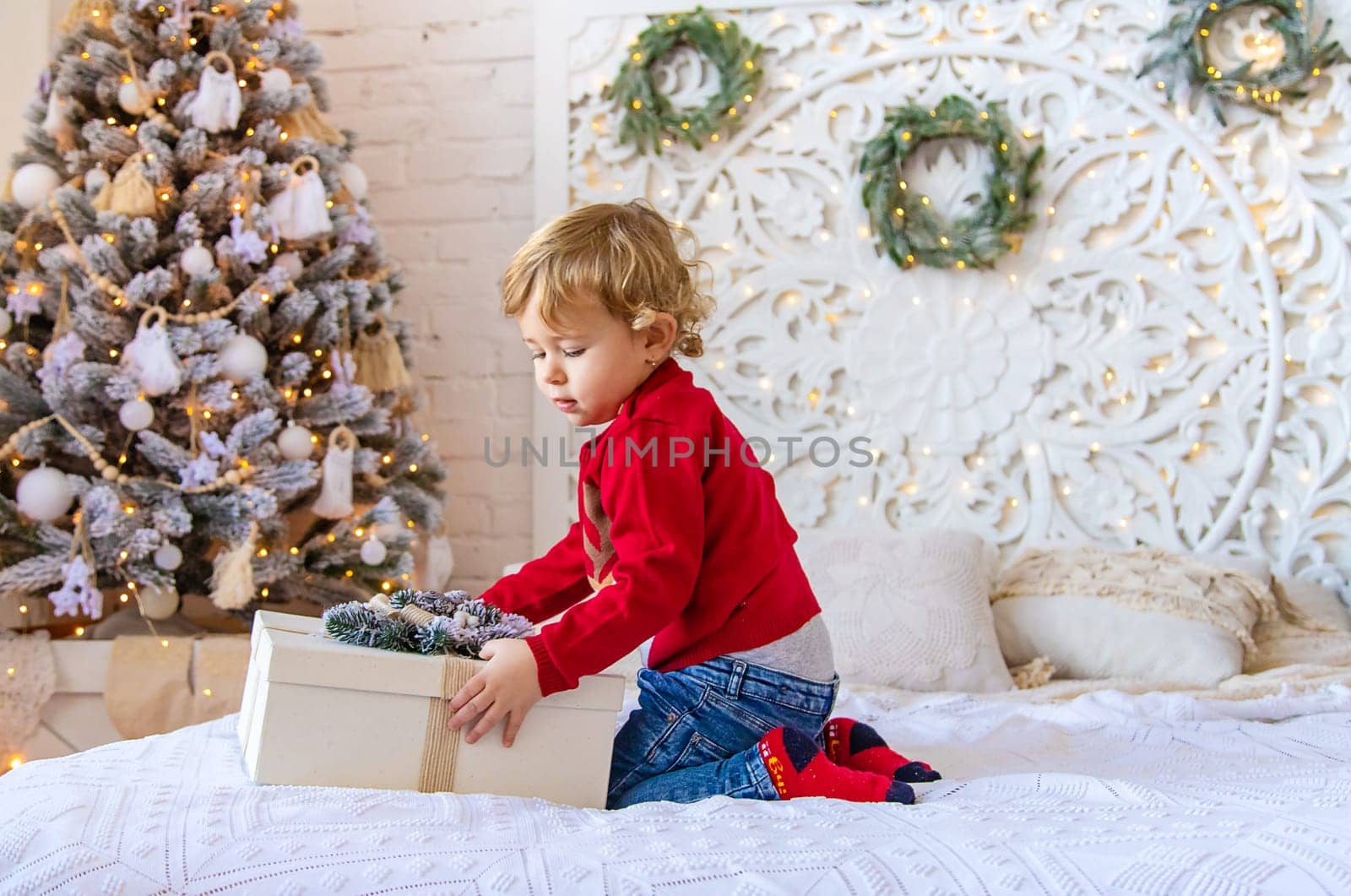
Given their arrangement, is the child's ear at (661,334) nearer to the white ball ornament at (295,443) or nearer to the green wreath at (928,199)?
the white ball ornament at (295,443)

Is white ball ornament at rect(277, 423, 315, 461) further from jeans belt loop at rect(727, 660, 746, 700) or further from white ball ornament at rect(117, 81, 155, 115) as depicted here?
jeans belt loop at rect(727, 660, 746, 700)

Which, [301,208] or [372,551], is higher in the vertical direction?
[301,208]

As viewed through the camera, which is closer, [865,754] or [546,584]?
[865,754]

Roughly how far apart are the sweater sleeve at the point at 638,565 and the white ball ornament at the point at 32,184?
152 cm

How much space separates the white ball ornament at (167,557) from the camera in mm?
2168

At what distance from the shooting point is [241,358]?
2227mm

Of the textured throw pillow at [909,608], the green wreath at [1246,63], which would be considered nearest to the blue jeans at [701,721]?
the textured throw pillow at [909,608]

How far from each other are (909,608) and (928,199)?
1.00 m

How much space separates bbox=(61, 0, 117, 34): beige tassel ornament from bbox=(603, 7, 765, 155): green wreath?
110 cm

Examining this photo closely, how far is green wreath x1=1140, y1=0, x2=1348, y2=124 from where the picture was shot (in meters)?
2.51

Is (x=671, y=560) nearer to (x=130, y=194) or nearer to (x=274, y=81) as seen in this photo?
(x=130, y=194)

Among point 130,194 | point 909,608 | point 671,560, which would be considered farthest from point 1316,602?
point 130,194

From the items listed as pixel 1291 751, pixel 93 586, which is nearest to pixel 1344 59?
pixel 1291 751

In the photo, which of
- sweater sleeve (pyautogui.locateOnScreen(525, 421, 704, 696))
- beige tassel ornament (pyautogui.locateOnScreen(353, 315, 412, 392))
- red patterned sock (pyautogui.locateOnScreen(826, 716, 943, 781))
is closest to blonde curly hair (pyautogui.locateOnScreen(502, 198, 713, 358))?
sweater sleeve (pyautogui.locateOnScreen(525, 421, 704, 696))
